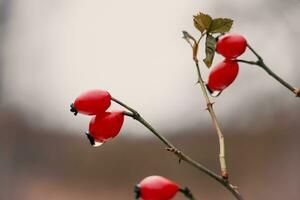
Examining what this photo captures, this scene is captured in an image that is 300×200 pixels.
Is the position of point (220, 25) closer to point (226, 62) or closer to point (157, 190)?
point (226, 62)

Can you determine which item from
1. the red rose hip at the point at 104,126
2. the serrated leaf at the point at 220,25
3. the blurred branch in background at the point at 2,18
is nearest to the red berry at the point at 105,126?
the red rose hip at the point at 104,126

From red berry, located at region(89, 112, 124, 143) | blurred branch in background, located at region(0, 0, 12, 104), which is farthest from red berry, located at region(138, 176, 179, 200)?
blurred branch in background, located at region(0, 0, 12, 104)

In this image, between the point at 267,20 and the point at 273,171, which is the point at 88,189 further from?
the point at 267,20

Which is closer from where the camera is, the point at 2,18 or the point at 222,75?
the point at 222,75

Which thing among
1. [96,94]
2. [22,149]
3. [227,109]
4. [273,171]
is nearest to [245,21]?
[227,109]

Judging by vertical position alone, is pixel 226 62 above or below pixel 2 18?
below

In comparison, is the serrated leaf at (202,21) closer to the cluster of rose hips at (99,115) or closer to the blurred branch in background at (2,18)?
the cluster of rose hips at (99,115)

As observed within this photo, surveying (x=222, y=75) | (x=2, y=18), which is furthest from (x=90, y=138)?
(x=2, y=18)

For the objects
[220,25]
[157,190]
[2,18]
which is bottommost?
[157,190]
